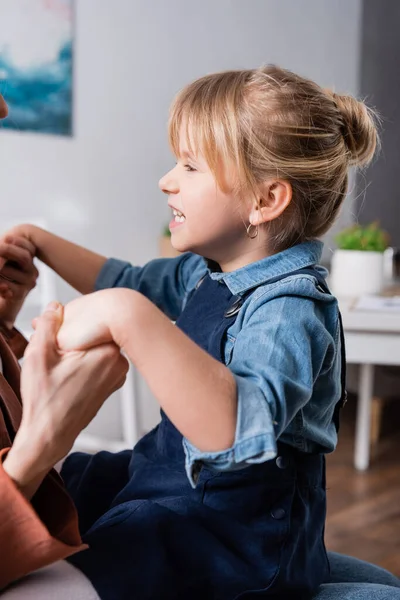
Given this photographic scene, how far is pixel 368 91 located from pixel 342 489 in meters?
2.07

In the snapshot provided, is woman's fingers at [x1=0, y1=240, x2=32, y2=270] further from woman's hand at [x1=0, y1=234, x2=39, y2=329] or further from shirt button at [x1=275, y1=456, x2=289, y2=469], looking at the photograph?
shirt button at [x1=275, y1=456, x2=289, y2=469]

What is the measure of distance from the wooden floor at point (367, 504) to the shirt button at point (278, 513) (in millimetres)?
1458

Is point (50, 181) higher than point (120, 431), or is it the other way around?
point (50, 181)

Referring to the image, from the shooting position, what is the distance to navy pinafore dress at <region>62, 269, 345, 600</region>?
0.78 m

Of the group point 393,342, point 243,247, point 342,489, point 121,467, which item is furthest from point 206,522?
point 342,489

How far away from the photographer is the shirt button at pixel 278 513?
866 mm

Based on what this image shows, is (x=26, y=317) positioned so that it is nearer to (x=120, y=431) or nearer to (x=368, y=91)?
(x=120, y=431)

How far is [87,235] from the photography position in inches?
126

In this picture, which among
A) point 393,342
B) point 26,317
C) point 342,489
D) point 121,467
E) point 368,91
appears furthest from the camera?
point 368,91

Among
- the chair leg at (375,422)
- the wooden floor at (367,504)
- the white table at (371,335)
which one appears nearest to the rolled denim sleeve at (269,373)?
the wooden floor at (367,504)

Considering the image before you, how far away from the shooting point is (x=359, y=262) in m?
2.86

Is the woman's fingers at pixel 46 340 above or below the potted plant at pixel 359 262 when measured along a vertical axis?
above

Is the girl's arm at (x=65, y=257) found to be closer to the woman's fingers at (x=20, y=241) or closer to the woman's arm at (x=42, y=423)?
the woman's fingers at (x=20, y=241)

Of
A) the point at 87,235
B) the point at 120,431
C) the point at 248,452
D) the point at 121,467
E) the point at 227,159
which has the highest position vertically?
the point at 227,159
